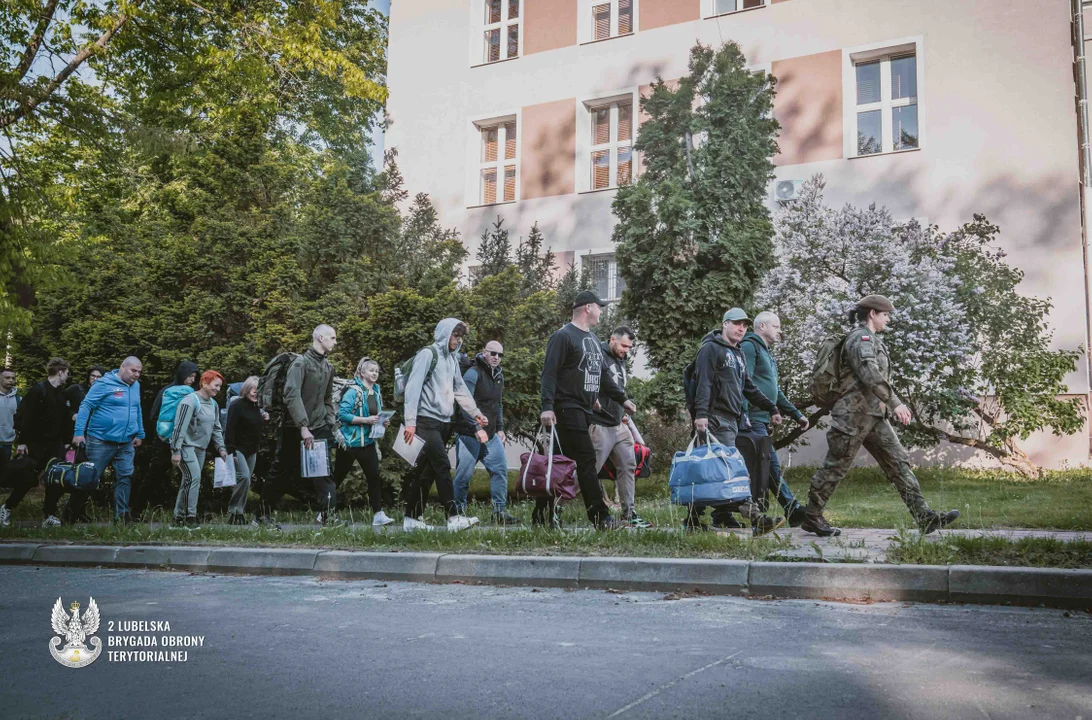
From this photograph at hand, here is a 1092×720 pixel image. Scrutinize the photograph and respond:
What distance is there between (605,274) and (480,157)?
5029 mm

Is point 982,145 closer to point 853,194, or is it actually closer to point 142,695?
point 853,194

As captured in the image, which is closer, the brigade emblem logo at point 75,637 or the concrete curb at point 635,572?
the brigade emblem logo at point 75,637

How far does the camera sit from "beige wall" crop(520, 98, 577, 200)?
23.0 m

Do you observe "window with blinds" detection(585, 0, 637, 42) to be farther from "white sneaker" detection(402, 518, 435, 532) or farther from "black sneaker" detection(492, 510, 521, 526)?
"white sneaker" detection(402, 518, 435, 532)

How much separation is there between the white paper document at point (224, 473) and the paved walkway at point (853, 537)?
2.36ft

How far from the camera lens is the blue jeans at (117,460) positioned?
10.4 metres

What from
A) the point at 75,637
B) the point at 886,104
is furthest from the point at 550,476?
the point at 886,104

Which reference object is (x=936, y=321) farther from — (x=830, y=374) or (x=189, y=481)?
(x=189, y=481)

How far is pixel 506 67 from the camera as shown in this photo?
24344 millimetres

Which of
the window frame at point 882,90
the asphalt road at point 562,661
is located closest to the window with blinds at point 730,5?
the window frame at point 882,90

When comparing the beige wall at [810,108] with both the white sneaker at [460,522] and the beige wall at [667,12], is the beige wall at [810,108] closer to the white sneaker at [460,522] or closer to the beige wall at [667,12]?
the beige wall at [667,12]

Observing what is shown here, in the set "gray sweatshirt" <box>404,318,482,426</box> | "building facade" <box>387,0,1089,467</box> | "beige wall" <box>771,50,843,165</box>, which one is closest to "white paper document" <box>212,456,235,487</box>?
"gray sweatshirt" <box>404,318,482,426</box>

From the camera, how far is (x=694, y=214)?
15.6 meters

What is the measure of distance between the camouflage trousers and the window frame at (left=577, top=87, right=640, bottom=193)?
596 inches
